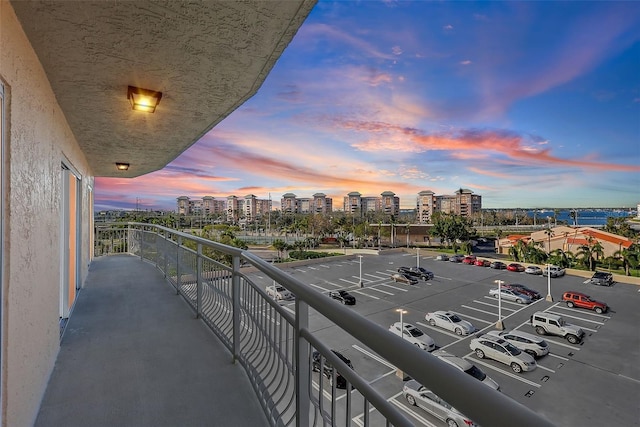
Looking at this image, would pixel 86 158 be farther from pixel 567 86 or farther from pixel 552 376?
pixel 567 86

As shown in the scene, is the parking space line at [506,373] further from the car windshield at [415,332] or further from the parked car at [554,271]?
the parked car at [554,271]

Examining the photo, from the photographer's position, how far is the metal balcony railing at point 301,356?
0.48 m

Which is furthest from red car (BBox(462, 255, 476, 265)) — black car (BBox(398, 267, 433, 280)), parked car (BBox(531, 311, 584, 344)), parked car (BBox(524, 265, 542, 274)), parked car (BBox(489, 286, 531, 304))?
parked car (BBox(531, 311, 584, 344))

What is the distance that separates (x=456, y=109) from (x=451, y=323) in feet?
106

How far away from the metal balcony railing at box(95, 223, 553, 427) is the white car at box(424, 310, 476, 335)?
1639cm

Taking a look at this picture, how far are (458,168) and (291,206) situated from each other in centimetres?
3594

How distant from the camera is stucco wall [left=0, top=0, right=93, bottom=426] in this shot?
58.2 inches

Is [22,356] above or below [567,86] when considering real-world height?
below

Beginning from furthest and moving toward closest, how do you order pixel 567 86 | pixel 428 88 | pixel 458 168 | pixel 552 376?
pixel 458 168
pixel 567 86
pixel 428 88
pixel 552 376

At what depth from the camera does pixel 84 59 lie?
2.04 metres

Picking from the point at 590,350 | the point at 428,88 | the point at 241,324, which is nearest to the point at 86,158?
the point at 241,324

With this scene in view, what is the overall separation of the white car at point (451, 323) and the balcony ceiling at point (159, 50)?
1724 centimetres

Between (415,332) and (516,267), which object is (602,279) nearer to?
(516,267)

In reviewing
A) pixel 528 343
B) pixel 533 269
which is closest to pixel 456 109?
pixel 533 269
